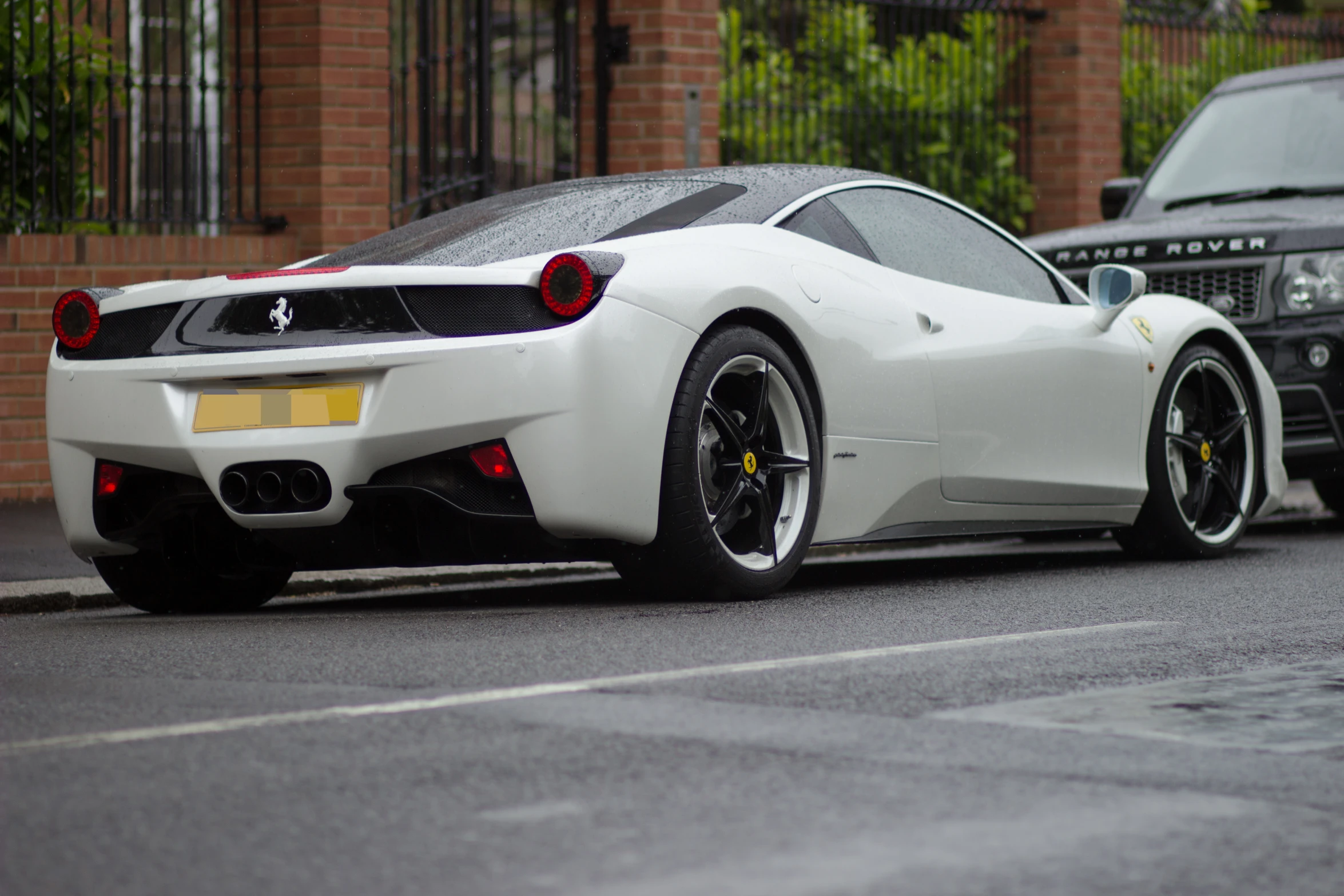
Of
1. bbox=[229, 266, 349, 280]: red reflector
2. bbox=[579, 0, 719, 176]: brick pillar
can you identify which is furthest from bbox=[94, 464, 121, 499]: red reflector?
bbox=[579, 0, 719, 176]: brick pillar

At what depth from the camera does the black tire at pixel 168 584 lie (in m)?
6.65

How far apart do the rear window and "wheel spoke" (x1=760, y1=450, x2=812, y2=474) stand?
75cm

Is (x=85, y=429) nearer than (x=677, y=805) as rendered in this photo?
No

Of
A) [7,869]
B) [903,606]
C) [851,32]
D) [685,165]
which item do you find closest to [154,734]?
[7,869]

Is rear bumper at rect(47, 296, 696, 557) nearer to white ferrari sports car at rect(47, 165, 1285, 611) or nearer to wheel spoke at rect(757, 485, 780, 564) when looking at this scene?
white ferrari sports car at rect(47, 165, 1285, 611)

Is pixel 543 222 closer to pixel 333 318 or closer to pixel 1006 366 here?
pixel 333 318

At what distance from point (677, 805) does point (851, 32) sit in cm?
1147

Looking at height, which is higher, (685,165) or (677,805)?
(685,165)

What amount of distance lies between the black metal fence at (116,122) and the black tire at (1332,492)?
5.45 meters

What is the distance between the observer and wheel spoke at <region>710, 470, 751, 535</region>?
20.5ft

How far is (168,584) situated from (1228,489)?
395cm

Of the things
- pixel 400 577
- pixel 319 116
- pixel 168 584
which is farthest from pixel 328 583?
pixel 319 116

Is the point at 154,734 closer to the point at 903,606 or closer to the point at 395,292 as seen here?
the point at 395,292

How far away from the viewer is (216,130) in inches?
440
